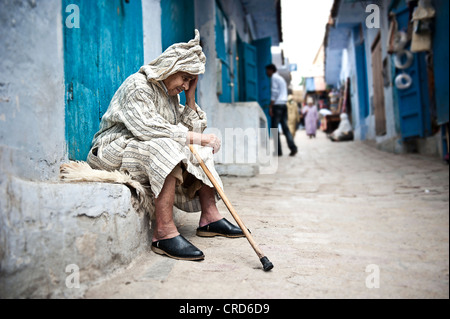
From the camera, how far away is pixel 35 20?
5.67 ft

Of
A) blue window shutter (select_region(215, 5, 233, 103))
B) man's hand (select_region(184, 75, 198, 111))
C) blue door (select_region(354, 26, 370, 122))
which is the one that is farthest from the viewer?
blue door (select_region(354, 26, 370, 122))

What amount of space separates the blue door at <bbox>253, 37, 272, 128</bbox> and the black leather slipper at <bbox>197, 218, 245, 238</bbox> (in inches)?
288

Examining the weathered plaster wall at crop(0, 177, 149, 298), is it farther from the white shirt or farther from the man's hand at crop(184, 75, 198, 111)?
the white shirt

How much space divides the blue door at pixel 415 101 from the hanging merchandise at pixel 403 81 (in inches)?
2.4

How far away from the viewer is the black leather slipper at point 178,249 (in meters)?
1.86

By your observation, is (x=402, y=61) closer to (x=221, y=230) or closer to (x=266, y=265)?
(x=221, y=230)

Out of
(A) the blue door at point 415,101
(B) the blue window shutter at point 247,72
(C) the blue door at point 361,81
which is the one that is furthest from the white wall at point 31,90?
(C) the blue door at point 361,81

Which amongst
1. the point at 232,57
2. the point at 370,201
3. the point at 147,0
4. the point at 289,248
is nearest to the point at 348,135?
the point at 232,57

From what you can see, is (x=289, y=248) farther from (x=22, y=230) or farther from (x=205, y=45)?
(x=205, y=45)

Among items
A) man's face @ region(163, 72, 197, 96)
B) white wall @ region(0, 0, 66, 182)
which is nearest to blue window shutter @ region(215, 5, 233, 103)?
man's face @ region(163, 72, 197, 96)

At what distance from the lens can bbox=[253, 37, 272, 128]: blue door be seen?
31.1ft

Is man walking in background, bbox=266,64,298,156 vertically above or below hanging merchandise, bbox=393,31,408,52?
below

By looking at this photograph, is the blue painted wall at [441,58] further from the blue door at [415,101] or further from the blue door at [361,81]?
the blue door at [361,81]

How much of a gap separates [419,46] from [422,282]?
17.5 feet
